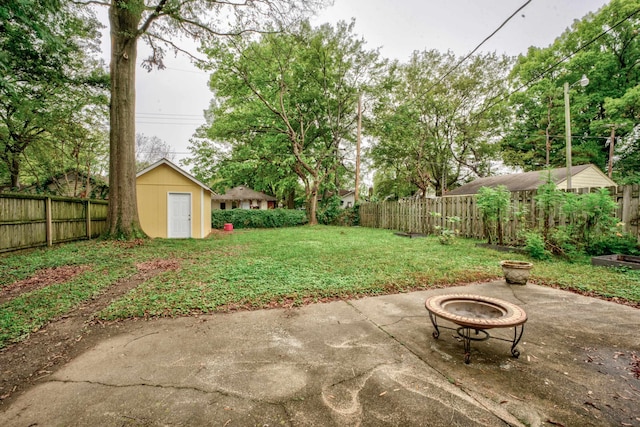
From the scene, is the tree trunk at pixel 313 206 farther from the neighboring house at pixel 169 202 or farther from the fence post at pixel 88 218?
the fence post at pixel 88 218

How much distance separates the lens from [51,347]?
2.51m

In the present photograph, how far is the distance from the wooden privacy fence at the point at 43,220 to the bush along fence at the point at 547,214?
12454 mm

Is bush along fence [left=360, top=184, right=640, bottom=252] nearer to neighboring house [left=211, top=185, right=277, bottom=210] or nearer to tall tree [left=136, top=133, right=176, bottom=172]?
neighboring house [left=211, top=185, right=277, bottom=210]

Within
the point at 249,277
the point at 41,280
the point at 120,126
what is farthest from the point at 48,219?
the point at 249,277

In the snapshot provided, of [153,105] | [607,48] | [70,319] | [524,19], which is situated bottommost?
[70,319]

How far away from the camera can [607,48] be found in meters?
17.2

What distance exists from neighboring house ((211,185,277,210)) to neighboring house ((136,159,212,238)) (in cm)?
1506

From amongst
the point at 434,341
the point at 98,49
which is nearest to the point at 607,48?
the point at 434,341

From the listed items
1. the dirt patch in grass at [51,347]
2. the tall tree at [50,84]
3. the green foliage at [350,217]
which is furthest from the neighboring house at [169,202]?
the green foliage at [350,217]

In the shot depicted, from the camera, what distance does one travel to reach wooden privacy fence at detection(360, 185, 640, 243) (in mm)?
5656

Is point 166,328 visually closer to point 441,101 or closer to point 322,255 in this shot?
point 322,255

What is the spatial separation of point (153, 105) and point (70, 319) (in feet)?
76.8

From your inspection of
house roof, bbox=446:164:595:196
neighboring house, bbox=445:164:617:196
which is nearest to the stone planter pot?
house roof, bbox=446:164:595:196

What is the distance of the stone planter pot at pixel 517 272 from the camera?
4.25 m
